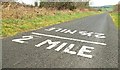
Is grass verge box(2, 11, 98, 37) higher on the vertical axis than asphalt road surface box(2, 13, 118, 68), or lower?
higher

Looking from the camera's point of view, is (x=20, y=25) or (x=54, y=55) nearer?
(x=54, y=55)

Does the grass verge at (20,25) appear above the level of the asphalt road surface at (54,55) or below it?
above

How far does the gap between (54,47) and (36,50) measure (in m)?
0.92

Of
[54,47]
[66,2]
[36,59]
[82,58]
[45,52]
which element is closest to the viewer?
[36,59]

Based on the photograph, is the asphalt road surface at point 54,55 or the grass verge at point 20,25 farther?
the grass verge at point 20,25

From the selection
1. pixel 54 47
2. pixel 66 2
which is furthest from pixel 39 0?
pixel 54 47

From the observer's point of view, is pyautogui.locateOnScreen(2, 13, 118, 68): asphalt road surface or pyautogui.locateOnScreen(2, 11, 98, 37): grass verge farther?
pyautogui.locateOnScreen(2, 11, 98, 37): grass verge

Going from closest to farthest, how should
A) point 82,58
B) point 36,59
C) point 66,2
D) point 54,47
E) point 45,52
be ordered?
1. point 36,59
2. point 82,58
3. point 45,52
4. point 54,47
5. point 66,2

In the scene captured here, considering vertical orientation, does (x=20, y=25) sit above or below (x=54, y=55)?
above

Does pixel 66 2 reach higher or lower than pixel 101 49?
higher

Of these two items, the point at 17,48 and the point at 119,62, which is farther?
the point at 17,48

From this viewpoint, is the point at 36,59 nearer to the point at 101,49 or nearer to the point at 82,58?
the point at 82,58

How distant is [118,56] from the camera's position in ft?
23.3

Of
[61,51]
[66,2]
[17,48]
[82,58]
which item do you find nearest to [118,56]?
[82,58]
